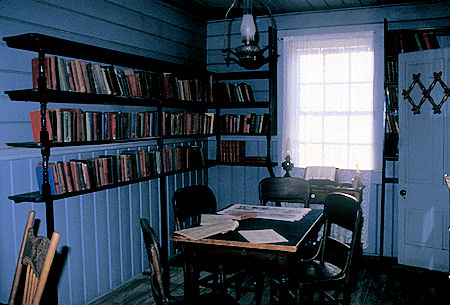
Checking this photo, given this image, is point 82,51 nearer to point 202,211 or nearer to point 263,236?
point 202,211

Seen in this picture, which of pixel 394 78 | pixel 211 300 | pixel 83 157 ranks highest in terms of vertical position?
pixel 394 78

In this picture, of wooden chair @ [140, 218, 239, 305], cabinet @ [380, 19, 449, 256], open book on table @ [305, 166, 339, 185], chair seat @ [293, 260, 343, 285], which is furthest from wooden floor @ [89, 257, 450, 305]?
wooden chair @ [140, 218, 239, 305]

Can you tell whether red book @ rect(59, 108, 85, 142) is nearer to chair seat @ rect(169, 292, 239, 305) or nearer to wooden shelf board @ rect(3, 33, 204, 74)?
wooden shelf board @ rect(3, 33, 204, 74)

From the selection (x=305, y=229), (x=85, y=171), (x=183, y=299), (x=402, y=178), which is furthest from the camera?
(x=402, y=178)

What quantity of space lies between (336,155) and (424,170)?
1.01 m

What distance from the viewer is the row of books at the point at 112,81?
2.93m

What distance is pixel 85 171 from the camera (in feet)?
10.4

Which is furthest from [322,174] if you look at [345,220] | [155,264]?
[155,264]

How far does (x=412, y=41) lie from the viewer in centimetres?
449

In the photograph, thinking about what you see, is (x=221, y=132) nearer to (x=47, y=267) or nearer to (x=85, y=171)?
(x=85, y=171)

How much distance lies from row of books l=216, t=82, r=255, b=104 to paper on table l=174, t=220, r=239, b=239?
8.79ft

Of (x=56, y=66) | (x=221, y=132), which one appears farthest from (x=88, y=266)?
(x=221, y=132)

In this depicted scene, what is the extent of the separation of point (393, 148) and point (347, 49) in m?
1.27

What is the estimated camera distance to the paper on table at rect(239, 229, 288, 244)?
2336 millimetres
